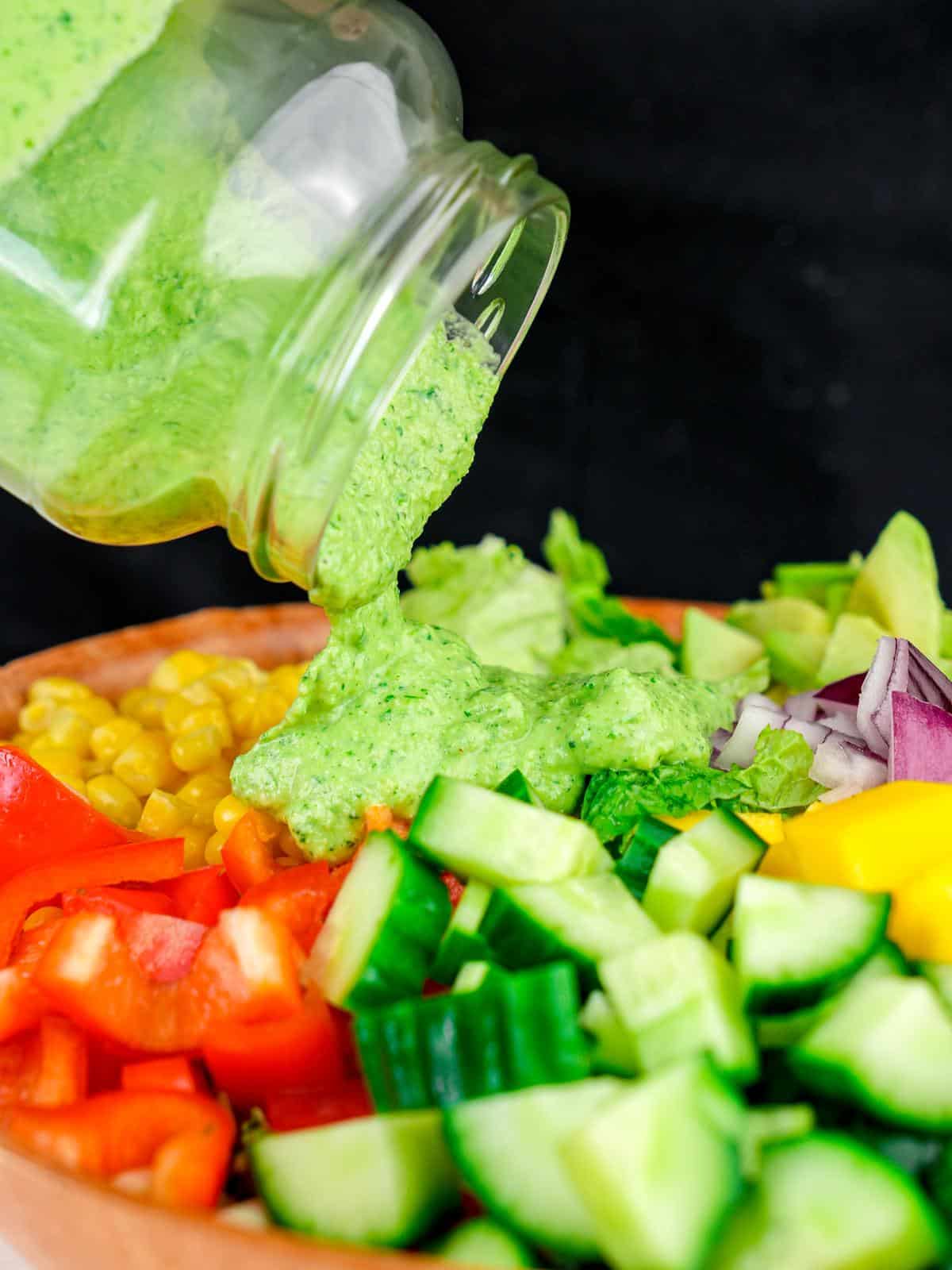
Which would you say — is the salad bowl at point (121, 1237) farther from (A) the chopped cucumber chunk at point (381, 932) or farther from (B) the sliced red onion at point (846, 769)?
(B) the sliced red onion at point (846, 769)

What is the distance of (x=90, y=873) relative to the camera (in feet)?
6.42

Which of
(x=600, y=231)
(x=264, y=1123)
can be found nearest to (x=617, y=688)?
(x=264, y=1123)

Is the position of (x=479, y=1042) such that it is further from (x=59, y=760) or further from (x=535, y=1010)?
(x=59, y=760)

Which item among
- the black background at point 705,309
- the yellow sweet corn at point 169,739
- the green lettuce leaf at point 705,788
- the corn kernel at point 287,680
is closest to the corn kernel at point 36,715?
the yellow sweet corn at point 169,739

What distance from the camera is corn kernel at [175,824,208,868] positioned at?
2.24m

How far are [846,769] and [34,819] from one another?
4.38 feet

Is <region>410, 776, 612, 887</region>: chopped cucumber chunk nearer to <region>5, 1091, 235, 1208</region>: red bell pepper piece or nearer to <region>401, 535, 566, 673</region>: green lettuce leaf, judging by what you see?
<region>5, 1091, 235, 1208</region>: red bell pepper piece

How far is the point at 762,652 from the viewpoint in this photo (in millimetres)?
3119

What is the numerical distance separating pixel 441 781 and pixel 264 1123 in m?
0.48

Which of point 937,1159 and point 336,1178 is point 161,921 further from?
point 937,1159

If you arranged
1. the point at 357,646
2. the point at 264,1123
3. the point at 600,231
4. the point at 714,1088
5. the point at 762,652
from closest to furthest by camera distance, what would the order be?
1. the point at 714,1088
2. the point at 264,1123
3. the point at 357,646
4. the point at 762,652
5. the point at 600,231

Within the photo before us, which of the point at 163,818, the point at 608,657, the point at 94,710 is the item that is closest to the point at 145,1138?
the point at 163,818

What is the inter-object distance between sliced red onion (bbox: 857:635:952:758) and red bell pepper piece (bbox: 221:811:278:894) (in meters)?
1.03

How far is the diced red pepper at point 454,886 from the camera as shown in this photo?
1.80m
